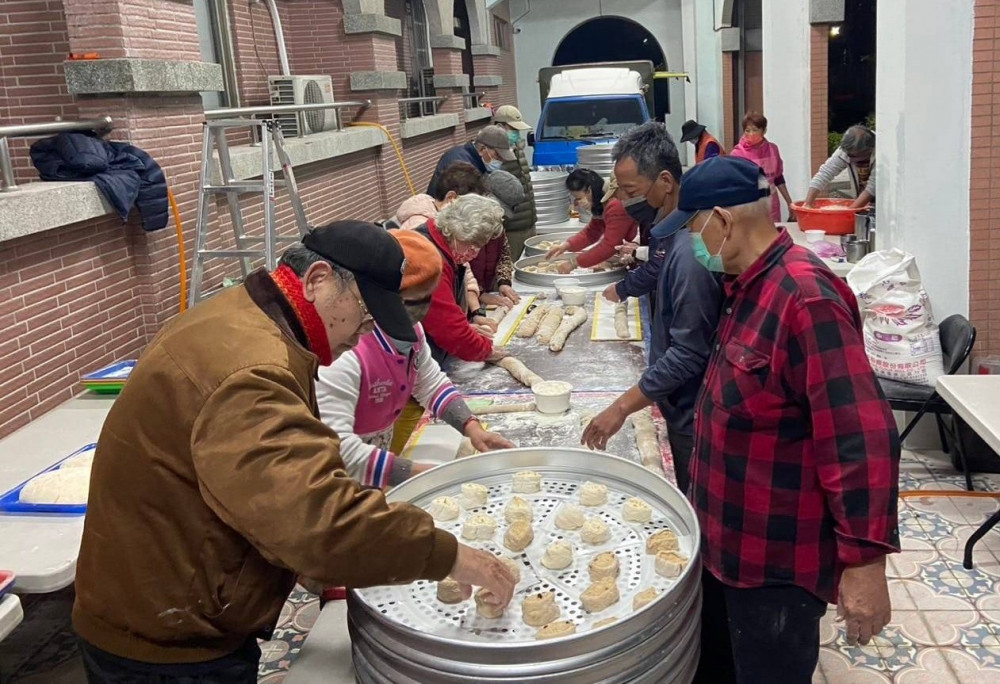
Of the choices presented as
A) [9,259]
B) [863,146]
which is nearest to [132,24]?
[9,259]

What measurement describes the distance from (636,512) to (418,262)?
2.86ft

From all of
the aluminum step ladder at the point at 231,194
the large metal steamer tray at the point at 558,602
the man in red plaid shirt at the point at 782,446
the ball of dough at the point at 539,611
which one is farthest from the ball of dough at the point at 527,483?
the aluminum step ladder at the point at 231,194

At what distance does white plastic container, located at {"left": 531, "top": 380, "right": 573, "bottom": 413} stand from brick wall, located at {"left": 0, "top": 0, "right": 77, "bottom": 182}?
3406 mm

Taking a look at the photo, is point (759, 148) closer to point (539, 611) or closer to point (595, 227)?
point (595, 227)

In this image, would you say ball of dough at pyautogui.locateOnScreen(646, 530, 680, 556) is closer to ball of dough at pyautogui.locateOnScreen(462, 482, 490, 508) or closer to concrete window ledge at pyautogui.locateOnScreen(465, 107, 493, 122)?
ball of dough at pyautogui.locateOnScreen(462, 482, 490, 508)

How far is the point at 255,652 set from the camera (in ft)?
6.25

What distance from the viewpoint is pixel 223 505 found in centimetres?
147

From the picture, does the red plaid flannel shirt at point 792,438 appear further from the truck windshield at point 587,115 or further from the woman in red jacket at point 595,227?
the truck windshield at point 587,115

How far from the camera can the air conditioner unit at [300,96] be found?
7977 mm

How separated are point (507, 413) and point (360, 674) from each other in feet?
6.05

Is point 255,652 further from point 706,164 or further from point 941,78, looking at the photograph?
point 941,78

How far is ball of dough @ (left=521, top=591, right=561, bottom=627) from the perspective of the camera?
1837mm

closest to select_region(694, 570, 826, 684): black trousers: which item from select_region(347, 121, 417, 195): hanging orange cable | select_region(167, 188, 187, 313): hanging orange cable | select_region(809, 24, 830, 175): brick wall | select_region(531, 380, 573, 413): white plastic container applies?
select_region(531, 380, 573, 413): white plastic container

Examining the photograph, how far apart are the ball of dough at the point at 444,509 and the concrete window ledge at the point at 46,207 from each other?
2.59 m
